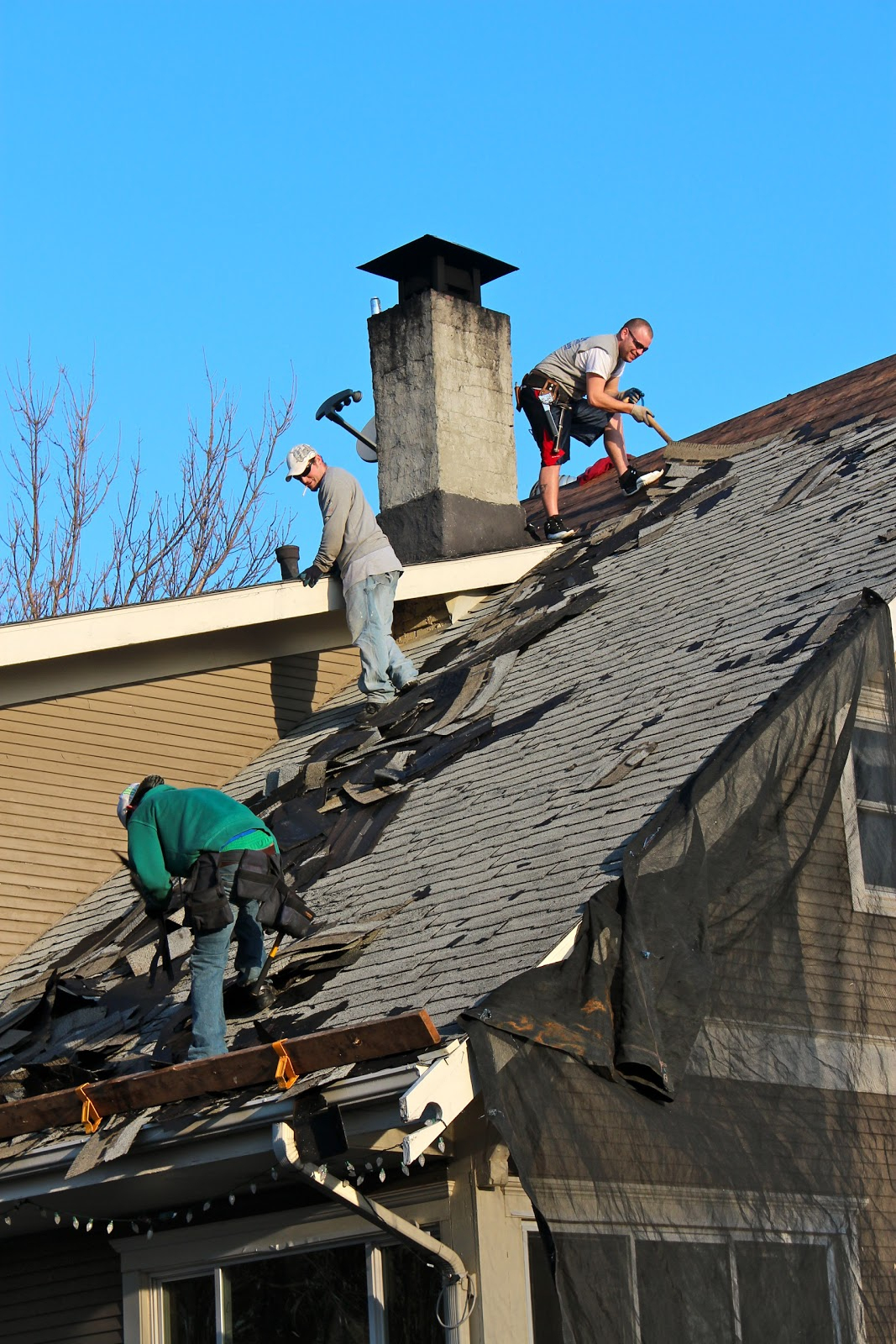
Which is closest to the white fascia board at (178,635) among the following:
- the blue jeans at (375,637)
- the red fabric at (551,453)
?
the blue jeans at (375,637)

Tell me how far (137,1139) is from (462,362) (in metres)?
8.09

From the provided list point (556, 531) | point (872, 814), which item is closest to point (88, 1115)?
point (872, 814)

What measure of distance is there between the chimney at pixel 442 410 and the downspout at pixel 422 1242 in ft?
23.7

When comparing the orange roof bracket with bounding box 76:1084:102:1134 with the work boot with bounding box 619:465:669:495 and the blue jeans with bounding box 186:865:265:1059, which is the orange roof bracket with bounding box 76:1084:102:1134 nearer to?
the blue jeans with bounding box 186:865:265:1059

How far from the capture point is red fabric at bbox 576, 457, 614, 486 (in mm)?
15414

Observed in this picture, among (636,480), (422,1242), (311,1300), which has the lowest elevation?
(311,1300)

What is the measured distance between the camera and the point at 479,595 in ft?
41.4

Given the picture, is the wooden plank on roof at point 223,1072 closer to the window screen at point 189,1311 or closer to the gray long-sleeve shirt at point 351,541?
the window screen at point 189,1311

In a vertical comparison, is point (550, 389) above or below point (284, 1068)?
above

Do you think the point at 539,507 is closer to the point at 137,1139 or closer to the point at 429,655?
the point at 429,655

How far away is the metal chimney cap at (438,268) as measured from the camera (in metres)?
13.4

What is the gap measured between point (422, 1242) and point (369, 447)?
28.5 feet

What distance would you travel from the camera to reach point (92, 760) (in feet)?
35.3

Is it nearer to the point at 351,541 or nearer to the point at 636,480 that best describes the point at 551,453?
the point at 636,480
